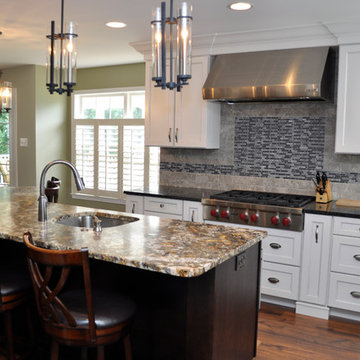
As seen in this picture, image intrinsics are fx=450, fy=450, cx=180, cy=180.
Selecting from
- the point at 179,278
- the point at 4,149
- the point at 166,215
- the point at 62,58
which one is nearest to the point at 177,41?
the point at 62,58

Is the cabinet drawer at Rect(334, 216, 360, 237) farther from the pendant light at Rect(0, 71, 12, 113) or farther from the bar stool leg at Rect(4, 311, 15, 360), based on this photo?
the pendant light at Rect(0, 71, 12, 113)

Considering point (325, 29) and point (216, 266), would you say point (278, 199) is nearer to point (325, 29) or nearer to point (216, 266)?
point (325, 29)

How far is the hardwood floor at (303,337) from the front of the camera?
2.99 metres

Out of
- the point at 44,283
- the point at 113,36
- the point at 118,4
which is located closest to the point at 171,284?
the point at 44,283

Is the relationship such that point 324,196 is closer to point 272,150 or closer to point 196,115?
point 272,150

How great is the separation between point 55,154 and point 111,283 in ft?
16.0

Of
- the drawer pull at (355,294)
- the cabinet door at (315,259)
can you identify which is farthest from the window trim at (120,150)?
the drawer pull at (355,294)

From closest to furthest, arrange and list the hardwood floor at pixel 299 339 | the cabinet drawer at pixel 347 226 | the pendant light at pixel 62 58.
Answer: the pendant light at pixel 62 58, the hardwood floor at pixel 299 339, the cabinet drawer at pixel 347 226

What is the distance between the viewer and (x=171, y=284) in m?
2.21

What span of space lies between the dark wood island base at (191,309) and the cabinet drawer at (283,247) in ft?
3.93

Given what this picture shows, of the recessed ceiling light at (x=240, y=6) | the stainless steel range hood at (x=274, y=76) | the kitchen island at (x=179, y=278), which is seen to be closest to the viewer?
the kitchen island at (x=179, y=278)

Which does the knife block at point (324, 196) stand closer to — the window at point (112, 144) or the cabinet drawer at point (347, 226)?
the cabinet drawer at point (347, 226)

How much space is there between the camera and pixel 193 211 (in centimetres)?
421

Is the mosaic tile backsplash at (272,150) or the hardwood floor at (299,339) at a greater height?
the mosaic tile backsplash at (272,150)
